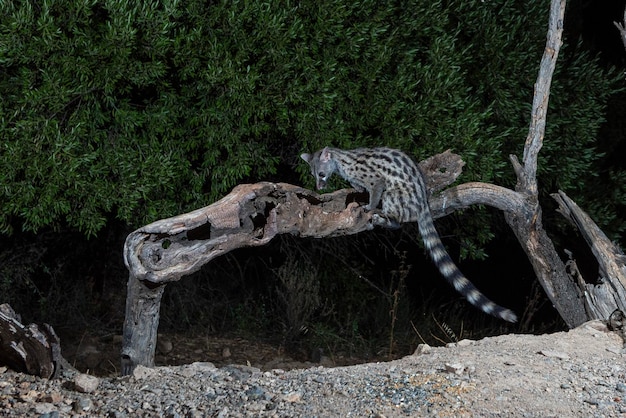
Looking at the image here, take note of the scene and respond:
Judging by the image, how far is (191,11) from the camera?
614 cm

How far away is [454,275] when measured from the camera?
5.86 m

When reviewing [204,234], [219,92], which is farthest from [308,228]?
[219,92]

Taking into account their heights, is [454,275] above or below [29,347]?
above

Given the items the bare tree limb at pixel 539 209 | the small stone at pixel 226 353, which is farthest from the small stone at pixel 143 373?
the small stone at pixel 226 353

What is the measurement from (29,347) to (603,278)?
4.11m

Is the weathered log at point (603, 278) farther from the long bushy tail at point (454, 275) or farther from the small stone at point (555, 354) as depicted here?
the small stone at point (555, 354)

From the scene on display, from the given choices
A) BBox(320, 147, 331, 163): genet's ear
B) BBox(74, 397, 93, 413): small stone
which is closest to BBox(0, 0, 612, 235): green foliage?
BBox(320, 147, 331, 163): genet's ear

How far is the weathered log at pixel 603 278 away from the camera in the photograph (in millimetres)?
6055

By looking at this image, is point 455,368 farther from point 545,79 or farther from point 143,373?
point 545,79

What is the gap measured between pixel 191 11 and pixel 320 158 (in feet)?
4.82

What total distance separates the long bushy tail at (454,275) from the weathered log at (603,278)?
0.93m

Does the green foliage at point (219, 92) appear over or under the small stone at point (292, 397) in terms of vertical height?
over

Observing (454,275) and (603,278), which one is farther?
(603,278)

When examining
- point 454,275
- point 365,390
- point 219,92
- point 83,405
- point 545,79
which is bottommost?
point 83,405
